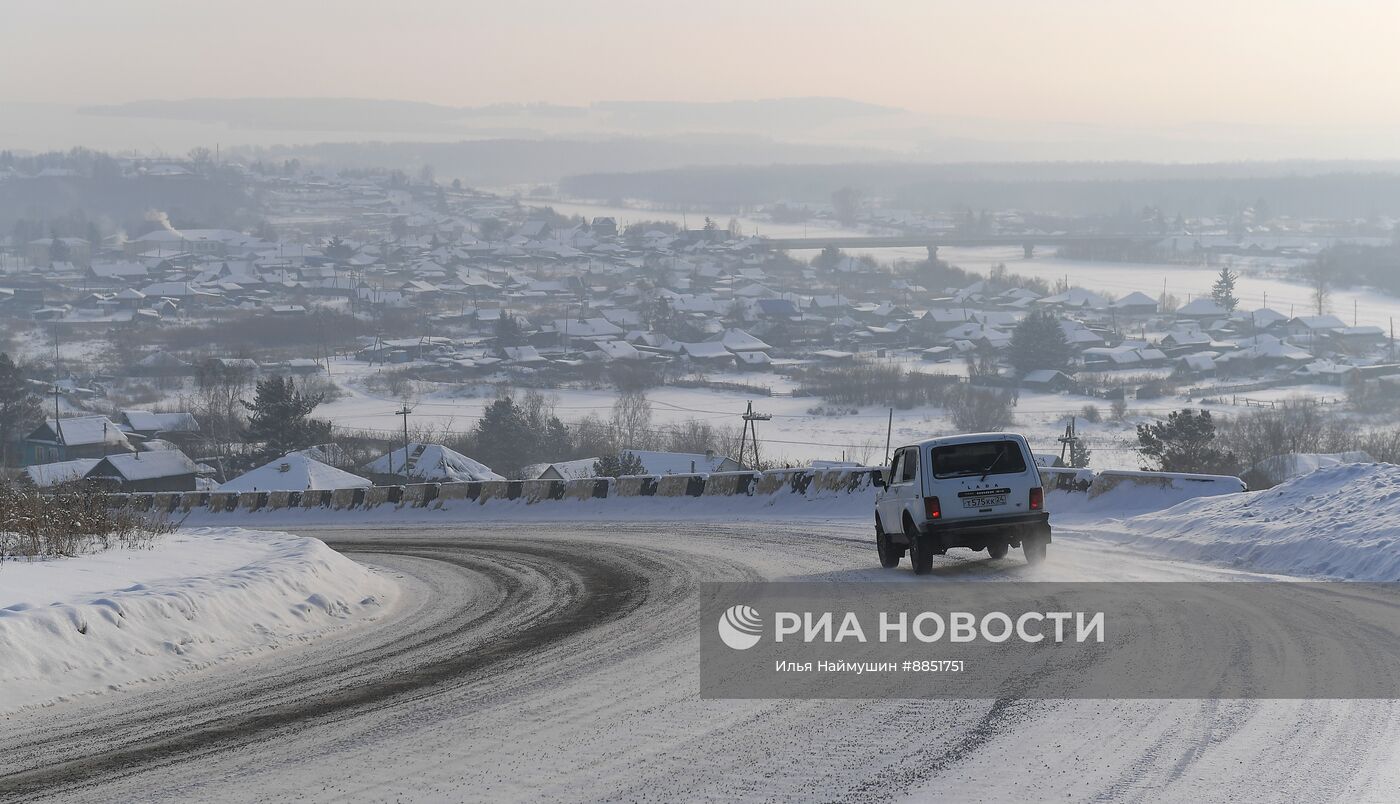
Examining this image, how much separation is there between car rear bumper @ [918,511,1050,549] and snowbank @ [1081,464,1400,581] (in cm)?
274

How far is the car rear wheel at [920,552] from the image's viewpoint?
55.3 ft

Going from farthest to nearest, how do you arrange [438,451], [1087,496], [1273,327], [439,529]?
[1273,327] < [438,451] < [439,529] < [1087,496]

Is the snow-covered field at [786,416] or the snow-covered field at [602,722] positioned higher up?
the snow-covered field at [602,722]

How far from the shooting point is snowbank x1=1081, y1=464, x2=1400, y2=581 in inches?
637

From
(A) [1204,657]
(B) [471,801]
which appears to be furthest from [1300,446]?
(B) [471,801]

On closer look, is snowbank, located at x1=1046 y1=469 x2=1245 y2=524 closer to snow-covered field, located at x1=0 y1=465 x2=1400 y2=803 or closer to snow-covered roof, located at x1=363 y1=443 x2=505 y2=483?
snow-covered field, located at x1=0 y1=465 x2=1400 y2=803

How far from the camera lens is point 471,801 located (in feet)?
25.4

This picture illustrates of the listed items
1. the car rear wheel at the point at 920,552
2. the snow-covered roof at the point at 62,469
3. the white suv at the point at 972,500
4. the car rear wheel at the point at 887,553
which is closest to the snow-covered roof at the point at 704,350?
the snow-covered roof at the point at 62,469

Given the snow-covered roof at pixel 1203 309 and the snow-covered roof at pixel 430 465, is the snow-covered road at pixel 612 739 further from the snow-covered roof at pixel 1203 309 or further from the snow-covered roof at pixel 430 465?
the snow-covered roof at pixel 1203 309

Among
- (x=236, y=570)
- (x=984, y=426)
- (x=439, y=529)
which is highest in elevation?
(x=236, y=570)

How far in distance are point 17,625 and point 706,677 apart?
5.96 meters

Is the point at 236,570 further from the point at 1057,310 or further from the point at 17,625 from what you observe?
the point at 1057,310

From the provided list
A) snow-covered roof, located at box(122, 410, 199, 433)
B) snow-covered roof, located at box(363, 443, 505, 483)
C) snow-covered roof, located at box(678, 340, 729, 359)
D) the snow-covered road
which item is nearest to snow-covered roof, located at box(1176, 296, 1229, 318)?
snow-covered roof, located at box(678, 340, 729, 359)

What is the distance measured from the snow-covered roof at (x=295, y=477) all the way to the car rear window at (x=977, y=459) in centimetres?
5207
